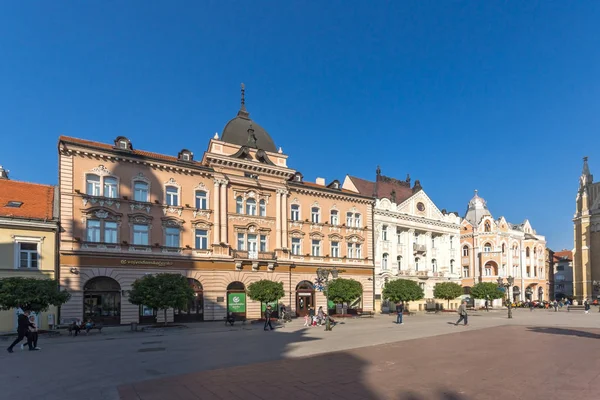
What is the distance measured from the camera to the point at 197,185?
122ft

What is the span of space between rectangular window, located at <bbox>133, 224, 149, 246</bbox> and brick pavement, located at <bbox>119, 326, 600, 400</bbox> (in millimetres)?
22083

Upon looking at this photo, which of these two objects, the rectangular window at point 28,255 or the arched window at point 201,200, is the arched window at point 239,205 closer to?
the arched window at point 201,200

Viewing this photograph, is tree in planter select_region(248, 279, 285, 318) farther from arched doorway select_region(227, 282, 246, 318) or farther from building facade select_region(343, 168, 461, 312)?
building facade select_region(343, 168, 461, 312)

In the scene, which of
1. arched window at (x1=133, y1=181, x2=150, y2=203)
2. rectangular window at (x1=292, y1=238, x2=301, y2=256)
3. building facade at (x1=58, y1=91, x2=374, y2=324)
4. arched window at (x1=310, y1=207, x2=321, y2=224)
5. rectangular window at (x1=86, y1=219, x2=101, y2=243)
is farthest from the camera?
arched window at (x1=310, y1=207, x2=321, y2=224)

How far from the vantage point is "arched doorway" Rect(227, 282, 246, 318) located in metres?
37.4

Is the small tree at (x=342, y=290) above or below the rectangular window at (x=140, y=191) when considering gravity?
below

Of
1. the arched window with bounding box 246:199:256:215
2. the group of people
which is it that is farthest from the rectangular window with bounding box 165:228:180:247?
the group of people

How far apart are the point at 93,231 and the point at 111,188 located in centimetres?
345

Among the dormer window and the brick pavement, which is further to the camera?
the dormer window

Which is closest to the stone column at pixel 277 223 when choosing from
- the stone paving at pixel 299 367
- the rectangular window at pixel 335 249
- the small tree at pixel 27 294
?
the rectangular window at pixel 335 249

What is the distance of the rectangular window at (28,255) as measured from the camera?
29531mm

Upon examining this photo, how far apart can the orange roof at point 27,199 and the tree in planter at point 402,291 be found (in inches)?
1181

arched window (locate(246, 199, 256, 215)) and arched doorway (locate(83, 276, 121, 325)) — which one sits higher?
arched window (locate(246, 199, 256, 215))

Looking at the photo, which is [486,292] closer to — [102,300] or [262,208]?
[262,208]
